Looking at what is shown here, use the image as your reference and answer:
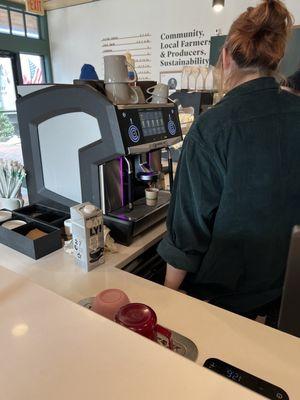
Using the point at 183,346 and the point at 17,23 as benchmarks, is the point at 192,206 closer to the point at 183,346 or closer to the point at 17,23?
the point at 183,346

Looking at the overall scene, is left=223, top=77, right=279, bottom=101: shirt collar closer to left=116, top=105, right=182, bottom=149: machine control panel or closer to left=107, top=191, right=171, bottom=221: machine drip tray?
left=116, top=105, right=182, bottom=149: machine control panel

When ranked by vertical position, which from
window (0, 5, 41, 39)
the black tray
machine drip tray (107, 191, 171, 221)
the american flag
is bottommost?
the black tray

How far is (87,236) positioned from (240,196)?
444 millimetres

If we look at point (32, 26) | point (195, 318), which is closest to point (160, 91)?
point (195, 318)

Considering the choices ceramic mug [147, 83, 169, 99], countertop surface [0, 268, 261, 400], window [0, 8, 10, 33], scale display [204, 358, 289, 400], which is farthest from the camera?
window [0, 8, 10, 33]

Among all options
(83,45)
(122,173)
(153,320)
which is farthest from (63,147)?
(83,45)

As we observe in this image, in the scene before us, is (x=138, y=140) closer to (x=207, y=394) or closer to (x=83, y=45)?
(x=207, y=394)

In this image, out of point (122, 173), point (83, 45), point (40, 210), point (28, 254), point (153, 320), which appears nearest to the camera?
point (153, 320)

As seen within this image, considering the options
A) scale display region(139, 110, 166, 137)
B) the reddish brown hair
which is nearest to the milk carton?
scale display region(139, 110, 166, 137)

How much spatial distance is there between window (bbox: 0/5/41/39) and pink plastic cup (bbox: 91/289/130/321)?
543 centimetres

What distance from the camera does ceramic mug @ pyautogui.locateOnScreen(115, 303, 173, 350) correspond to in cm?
58

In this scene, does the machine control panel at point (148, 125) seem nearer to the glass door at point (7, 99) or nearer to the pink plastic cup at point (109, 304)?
the pink plastic cup at point (109, 304)

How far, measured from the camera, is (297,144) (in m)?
0.83

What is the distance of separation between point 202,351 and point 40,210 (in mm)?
869
